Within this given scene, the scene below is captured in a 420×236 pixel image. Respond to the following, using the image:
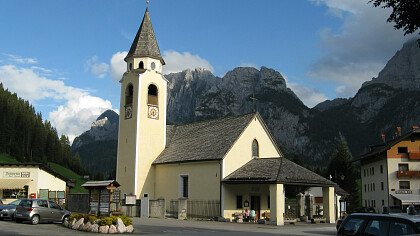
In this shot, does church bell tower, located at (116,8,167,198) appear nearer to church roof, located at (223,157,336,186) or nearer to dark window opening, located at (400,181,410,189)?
church roof, located at (223,157,336,186)

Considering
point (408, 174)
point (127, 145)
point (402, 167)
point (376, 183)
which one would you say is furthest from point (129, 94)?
point (376, 183)

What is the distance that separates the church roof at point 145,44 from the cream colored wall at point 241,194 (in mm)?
18067

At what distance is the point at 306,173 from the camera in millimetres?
41312

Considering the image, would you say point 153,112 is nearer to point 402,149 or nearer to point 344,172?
point 402,149

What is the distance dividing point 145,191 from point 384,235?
133 feet

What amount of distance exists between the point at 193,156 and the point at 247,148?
5177 millimetres

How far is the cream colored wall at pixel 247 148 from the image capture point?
142 ft

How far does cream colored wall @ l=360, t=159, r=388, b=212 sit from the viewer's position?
68562mm

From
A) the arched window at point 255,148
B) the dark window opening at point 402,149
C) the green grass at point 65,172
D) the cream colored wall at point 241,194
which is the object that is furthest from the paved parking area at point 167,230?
the green grass at point 65,172

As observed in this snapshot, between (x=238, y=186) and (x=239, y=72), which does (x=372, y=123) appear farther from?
(x=238, y=186)

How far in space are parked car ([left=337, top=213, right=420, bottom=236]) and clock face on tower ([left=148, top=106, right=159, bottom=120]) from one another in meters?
40.1

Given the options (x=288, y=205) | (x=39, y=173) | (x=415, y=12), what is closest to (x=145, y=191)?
(x=39, y=173)

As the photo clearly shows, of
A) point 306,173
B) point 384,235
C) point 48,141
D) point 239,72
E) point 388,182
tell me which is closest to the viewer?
point 384,235

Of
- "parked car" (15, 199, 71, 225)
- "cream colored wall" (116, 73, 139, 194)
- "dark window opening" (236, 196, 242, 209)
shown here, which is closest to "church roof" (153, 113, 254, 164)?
"cream colored wall" (116, 73, 139, 194)
